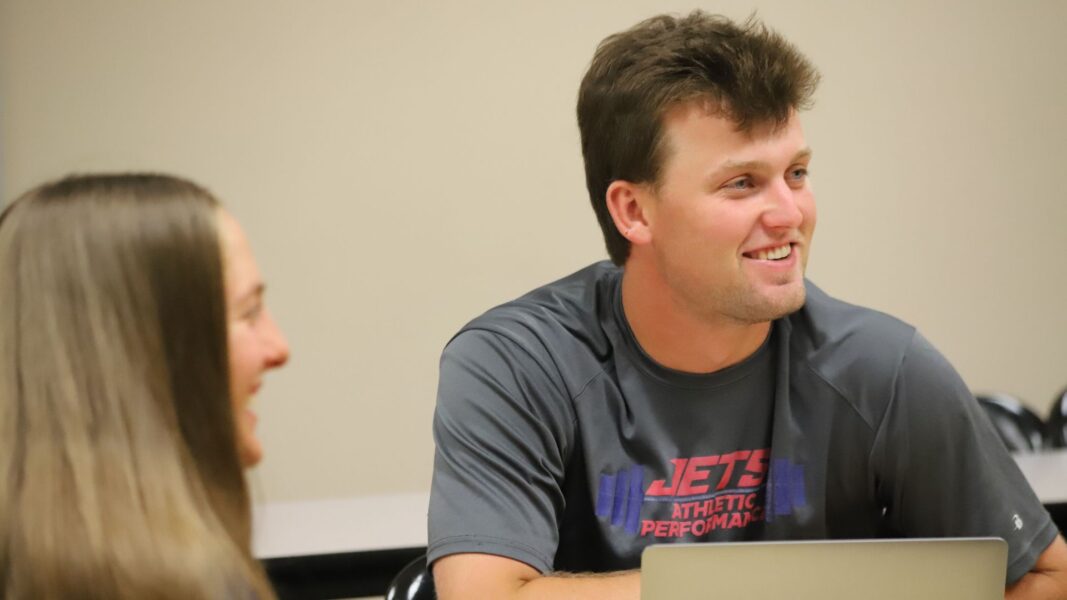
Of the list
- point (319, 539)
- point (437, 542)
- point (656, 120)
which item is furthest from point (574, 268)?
point (437, 542)

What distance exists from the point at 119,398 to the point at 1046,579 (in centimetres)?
129

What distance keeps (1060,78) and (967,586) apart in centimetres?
311

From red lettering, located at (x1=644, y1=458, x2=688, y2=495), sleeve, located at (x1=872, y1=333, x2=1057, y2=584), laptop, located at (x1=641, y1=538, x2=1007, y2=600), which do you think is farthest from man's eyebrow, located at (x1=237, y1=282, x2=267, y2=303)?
sleeve, located at (x1=872, y1=333, x2=1057, y2=584)

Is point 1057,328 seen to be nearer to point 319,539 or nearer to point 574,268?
point 574,268

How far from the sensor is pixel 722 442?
5.81ft

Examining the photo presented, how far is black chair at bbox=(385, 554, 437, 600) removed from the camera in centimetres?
161

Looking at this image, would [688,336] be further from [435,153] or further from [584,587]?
[435,153]

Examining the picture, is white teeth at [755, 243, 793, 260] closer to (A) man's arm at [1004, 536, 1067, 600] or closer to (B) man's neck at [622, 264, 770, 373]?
(B) man's neck at [622, 264, 770, 373]

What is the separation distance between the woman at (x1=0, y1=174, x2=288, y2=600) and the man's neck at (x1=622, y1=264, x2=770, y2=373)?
869 mm

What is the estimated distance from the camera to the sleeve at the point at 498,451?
161 cm

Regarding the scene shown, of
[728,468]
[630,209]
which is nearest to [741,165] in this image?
[630,209]

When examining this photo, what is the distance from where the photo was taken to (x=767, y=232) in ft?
5.86

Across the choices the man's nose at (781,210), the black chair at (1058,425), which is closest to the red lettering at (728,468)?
the man's nose at (781,210)

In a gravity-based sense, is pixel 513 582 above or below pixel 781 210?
below
